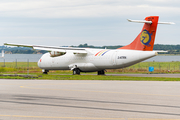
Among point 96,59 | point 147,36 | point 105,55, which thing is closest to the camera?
point 147,36

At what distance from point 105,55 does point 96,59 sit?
1449 millimetres

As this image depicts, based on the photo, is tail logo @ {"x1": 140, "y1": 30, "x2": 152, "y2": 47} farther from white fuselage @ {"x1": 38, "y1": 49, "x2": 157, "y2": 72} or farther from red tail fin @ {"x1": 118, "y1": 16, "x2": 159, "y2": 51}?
white fuselage @ {"x1": 38, "y1": 49, "x2": 157, "y2": 72}

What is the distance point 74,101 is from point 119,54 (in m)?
22.2

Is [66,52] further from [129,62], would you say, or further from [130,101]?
[130,101]

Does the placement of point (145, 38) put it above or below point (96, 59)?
above

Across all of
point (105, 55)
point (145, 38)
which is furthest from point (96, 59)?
point (145, 38)

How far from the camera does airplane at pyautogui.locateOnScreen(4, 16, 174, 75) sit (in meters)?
33.2

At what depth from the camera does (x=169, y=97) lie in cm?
1431

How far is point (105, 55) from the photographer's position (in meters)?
36.1

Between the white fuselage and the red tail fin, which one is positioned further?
the white fuselage

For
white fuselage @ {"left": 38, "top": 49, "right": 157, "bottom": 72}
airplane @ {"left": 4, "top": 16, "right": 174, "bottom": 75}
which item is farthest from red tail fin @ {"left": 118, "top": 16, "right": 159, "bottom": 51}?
white fuselage @ {"left": 38, "top": 49, "right": 157, "bottom": 72}

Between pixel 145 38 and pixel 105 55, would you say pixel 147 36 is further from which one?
pixel 105 55

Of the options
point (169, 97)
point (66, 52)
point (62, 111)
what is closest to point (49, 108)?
point (62, 111)

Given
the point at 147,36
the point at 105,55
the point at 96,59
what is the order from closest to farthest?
the point at 147,36
the point at 105,55
the point at 96,59
